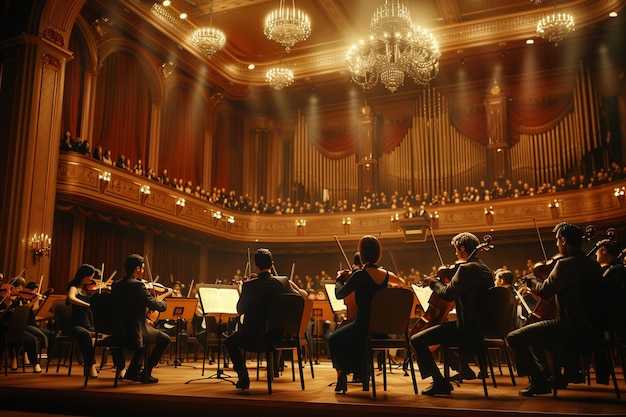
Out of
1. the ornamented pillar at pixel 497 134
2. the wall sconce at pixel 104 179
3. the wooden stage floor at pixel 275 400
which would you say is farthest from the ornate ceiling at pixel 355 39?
the wooden stage floor at pixel 275 400

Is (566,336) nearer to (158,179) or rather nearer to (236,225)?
(158,179)

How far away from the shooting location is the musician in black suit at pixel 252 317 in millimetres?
5055

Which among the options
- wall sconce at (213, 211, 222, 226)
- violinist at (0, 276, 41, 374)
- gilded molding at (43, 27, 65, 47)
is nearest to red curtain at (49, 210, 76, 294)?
gilded molding at (43, 27, 65, 47)

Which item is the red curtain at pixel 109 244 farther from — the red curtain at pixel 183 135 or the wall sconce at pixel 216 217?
the red curtain at pixel 183 135

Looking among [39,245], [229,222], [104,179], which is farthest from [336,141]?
[39,245]

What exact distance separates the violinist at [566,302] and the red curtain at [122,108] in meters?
10.5

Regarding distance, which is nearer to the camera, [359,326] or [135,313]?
[359,326]

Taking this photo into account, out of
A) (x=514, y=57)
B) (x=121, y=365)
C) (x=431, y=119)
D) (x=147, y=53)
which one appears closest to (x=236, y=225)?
(x=147, y=53)

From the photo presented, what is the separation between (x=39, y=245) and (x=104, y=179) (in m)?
2.07

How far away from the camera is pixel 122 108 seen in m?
13.3

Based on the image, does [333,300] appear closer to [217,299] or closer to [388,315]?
[217,299]

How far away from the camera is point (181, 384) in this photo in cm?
560

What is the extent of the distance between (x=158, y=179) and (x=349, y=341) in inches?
367

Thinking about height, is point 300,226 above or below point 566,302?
above
